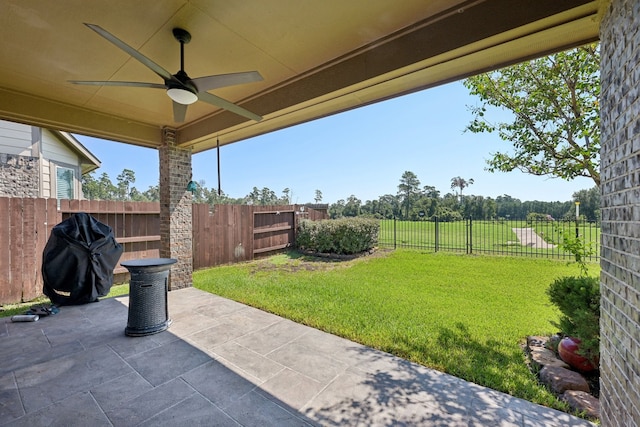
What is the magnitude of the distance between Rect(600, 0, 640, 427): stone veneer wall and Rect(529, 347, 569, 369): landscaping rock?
1023 mm

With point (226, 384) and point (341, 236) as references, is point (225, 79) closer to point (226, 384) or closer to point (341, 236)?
point (226, 384)

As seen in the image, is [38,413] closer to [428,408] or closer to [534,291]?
[428,408]

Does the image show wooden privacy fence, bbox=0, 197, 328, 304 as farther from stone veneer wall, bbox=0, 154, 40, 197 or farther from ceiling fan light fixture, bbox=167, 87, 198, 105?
ceiling fan light fixture, bbox=167, 87, 198, 105

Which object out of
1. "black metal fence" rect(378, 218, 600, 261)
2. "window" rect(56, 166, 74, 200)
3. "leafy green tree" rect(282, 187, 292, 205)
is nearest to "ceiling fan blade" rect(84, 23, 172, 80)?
"black metal fence" rect(378, 218, 600, 261)

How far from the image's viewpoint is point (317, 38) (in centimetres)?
240

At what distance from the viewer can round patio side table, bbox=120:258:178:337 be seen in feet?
10.6

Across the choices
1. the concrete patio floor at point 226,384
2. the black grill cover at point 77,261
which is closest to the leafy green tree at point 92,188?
the black grill cover at point 77,261

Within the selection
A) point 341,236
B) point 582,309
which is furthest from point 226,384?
point 341,236

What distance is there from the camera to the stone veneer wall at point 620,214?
51.0 inches

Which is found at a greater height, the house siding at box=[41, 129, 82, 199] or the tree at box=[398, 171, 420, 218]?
the tree at box=[398, 171, 420, 218]

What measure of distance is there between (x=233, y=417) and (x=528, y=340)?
3.24 meters

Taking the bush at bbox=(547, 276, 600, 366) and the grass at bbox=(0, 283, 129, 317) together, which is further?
the grass at bbox=(0, 283, 129, 317)

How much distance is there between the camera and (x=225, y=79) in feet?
7.57

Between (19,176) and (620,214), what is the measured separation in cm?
1032
